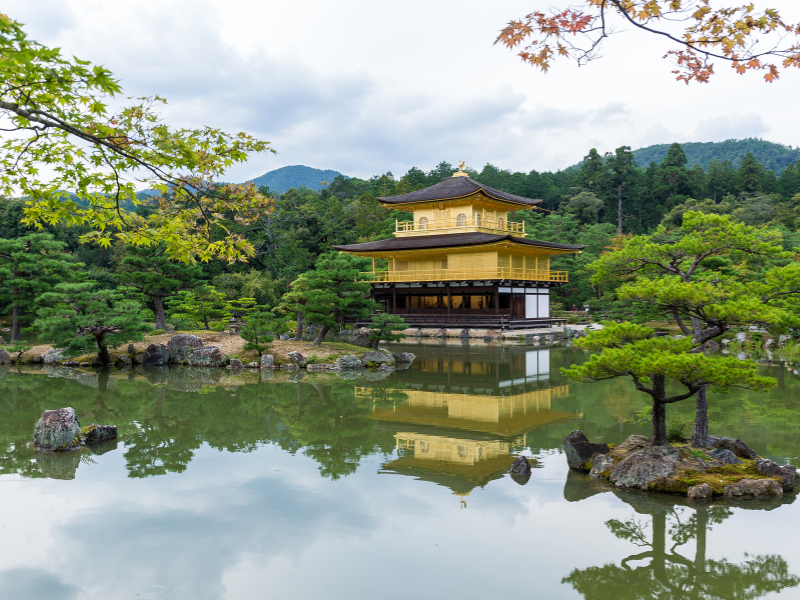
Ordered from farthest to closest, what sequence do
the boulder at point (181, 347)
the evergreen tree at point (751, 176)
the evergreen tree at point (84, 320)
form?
1. the evergreen tree at point (751, 176)
2. the boulder at point (181, 347)
3. the evergreen tree at point (84, 320)

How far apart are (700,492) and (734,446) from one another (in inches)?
62.1

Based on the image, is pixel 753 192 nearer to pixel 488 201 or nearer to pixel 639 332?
pixel 488 201

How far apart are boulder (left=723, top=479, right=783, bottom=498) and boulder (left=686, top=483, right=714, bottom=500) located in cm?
20

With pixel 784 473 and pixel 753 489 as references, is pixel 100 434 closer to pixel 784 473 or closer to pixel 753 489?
pixel 753 489

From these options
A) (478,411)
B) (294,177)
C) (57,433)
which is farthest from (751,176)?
(294,177)

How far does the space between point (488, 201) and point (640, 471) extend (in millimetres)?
25925

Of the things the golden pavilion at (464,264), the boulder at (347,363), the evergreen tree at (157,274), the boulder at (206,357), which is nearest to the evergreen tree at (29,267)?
the evergreen tree at (157,274)

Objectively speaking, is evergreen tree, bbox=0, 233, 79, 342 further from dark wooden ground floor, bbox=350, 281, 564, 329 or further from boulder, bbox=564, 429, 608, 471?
boulder, bbox=564, 429, 608, 471

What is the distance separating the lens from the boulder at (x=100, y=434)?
866cm

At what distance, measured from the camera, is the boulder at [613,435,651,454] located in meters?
7.36

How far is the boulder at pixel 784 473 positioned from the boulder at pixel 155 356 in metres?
15.6

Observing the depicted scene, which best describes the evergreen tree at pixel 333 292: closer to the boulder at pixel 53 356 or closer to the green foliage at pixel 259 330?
the green foliage at pixel 259 330

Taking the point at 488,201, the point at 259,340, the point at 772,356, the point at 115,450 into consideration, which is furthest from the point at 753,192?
the point at 115,450

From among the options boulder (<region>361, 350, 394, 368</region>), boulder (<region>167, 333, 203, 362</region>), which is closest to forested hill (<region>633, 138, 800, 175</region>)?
boulder (<region>361, 350, 394, 368</region>)
